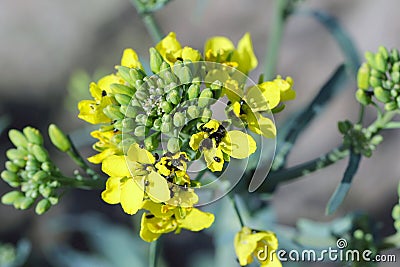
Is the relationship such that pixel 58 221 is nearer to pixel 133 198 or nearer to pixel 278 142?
pixel 278 142

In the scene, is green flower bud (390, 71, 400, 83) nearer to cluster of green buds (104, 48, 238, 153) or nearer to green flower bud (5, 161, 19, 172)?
cluster of green buds (104, 48, 238, 153)

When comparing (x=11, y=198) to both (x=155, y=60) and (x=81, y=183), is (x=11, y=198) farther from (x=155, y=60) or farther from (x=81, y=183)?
(x=155, y=60)

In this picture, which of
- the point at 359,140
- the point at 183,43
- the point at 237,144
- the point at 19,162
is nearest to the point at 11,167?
the point at 19,162

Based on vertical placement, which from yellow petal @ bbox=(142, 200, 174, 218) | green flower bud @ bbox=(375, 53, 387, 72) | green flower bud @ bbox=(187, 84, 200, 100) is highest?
green flower bud @ bbox=(187, 84, 200, 100)

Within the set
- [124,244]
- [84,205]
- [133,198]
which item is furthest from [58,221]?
[133,198]

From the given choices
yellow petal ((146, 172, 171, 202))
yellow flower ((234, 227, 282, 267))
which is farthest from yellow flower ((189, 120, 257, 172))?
yellow flower ((234, 227, 282, 267))
